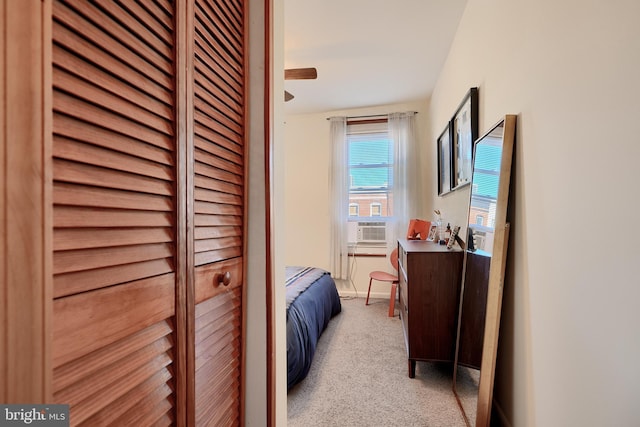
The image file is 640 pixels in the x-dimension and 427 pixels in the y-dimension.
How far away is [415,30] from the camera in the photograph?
239cm

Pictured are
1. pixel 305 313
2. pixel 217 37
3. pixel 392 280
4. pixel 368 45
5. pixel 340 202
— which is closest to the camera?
pixel 217 37

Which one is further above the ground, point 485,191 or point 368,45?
point 368,45

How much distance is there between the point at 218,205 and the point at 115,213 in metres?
0.36

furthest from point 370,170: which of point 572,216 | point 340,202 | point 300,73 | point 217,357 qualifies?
point 217,357

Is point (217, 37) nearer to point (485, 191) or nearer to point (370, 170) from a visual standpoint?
point (485, 191)

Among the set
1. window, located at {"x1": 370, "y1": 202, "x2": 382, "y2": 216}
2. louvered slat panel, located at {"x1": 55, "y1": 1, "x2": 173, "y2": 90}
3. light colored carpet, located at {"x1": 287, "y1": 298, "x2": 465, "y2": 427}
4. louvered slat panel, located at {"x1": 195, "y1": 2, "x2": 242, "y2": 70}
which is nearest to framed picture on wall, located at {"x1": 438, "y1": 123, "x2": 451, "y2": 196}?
window, located at {"x1": 370, "y1": 202, "x2": 382, "y2": 216}

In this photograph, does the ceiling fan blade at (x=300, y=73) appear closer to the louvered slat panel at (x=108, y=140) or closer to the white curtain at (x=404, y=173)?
the white curtain at (x=404, y=173)

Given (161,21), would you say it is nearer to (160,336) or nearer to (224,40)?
(224,40)

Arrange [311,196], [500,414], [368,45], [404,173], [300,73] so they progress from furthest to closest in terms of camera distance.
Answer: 1. [311,196]
2. [404,173]
3. [368,45]
4. [300,73]
5. [500,414]

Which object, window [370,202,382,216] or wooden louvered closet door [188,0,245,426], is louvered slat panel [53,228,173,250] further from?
window [370,202,382,216]

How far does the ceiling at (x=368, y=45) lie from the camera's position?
2148mm

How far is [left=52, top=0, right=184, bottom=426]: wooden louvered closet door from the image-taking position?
0.45 meters

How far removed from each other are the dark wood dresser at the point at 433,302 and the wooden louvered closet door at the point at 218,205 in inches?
51.8

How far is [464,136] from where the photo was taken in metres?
2.18
